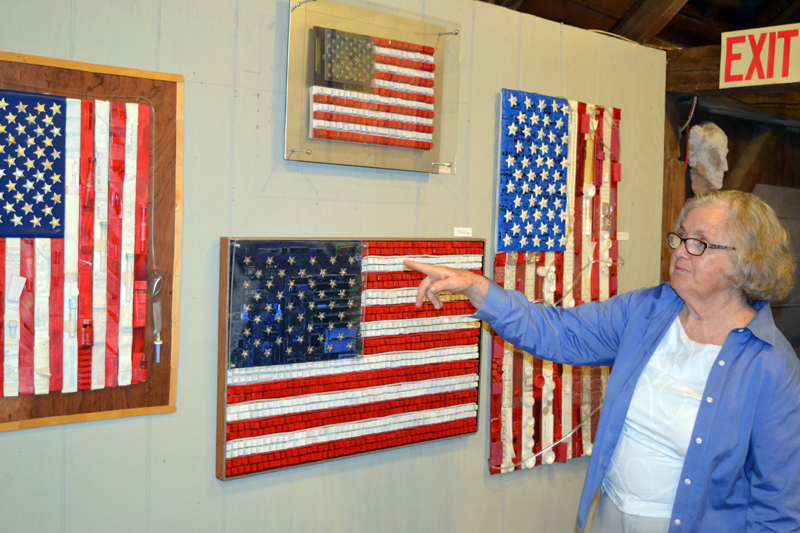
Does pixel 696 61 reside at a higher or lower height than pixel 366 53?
higher

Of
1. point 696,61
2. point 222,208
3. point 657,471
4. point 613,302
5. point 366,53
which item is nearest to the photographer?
point 657,471

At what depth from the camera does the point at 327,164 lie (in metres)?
2.25

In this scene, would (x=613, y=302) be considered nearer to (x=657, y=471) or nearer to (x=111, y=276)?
(x=657, y=471)

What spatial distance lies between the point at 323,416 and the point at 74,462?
30.1 inches

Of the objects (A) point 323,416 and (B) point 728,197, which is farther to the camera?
(A) point 323,416

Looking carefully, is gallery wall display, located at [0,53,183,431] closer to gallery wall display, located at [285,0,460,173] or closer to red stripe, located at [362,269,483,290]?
gallery wall display, located at [285,0,460,173]

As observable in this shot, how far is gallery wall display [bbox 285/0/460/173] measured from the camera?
7.00 feet

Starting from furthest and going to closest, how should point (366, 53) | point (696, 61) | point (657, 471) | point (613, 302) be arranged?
point (696, 61)
point (366, 53)
point (613, 302)
point (657, 471)

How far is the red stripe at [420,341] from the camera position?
2.33 metres

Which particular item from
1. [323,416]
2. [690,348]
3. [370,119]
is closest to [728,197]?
[690,348]

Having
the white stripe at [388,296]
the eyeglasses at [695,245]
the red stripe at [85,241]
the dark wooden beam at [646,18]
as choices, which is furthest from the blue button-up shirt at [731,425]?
the dark wooden beam at [646,18]

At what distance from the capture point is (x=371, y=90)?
2244 millimetres

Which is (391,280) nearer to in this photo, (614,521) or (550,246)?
(550,246)

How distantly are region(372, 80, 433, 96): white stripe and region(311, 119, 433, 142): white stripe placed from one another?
0.46 feet
